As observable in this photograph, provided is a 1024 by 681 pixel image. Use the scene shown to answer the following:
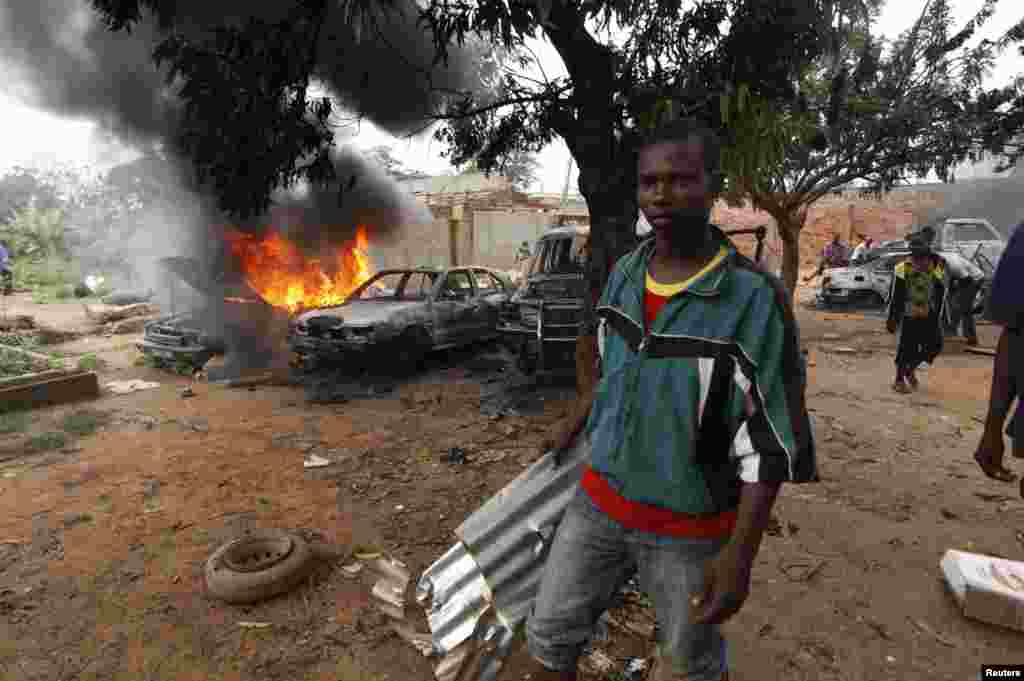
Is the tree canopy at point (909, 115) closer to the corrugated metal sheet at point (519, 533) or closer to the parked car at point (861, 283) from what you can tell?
the parked car at point (861, 283)

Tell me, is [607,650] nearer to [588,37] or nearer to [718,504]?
[718,504]

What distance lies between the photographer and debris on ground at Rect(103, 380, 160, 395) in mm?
7523

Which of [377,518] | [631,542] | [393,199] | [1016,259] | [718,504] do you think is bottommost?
[377,518]

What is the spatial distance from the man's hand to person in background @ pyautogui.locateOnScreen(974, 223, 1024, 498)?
1417 mm

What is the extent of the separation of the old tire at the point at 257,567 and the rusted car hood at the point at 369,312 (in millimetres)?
4321

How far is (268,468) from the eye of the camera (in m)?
4.81

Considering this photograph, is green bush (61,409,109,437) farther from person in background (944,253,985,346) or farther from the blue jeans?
person in background (944,253,985,346)

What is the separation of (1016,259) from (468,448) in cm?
409

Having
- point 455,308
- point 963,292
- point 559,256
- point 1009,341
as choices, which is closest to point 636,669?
point 1009,341

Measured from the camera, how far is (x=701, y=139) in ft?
4.67

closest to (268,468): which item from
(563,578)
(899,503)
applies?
(563,578)

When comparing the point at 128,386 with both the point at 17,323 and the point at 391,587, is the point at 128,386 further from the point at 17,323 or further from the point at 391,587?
the point at 391,587

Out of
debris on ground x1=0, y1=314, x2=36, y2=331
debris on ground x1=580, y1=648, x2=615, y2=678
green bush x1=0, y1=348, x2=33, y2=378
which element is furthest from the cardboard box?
debris on ground x1=0, y1=314, x2=36, y2=331

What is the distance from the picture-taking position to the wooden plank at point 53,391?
651 centimetres
